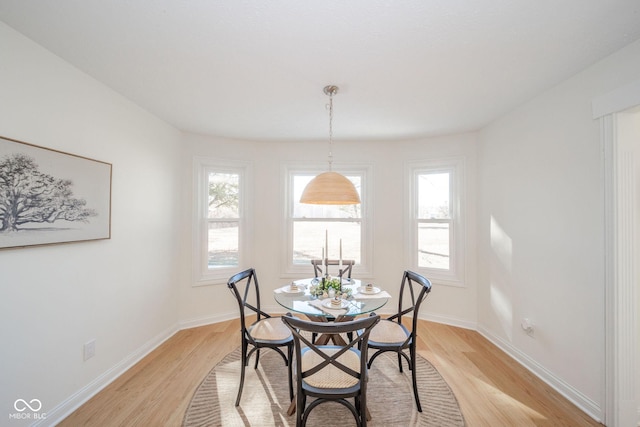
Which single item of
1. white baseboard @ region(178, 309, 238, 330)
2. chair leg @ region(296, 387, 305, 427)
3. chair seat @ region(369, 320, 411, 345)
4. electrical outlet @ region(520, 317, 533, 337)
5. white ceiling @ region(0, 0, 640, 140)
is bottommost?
white baseboard @ region(178, 309, 238, 330)

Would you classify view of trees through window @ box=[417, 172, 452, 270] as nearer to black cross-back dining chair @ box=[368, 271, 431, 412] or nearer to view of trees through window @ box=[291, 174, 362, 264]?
view of trees through window @ box=[291, 174, 362, 264]

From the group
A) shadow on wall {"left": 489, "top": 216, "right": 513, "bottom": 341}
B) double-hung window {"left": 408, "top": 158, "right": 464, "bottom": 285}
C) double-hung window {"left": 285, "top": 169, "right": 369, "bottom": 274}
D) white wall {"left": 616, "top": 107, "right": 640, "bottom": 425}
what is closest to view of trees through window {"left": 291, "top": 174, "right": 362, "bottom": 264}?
double-hung window {"left": 285, "top": 169, "right": 369, "bottom": 274}

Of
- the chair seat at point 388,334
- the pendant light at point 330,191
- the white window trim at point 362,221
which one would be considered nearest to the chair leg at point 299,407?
the chair seat at point 388,334

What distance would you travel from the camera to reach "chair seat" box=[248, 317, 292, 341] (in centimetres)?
220

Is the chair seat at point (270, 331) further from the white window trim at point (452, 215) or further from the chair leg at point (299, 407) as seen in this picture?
the white window trim at point (452, 215)

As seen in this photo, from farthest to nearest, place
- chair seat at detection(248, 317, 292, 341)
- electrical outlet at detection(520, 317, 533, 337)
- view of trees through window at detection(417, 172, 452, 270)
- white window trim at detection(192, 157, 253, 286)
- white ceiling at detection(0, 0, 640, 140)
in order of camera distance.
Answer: view of trees through window at detection(417, 172, 452, 270) < white window trim at detection(192, 157, 253, 286) < electrical outlet at detection(520, 317, 533, 337) < chair seat at detection(248, 317, 292, 341) < white ceiling at detection(0, 0, 640, 140)

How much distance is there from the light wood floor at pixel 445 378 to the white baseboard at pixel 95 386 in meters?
0.05

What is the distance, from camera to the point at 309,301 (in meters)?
2.23

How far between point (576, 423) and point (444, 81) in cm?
275

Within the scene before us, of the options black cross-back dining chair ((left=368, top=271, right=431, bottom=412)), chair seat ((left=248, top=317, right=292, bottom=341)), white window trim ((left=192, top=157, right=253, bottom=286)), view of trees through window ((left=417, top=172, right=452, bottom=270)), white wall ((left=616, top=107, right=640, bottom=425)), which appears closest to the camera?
white wall ((left=616, top=107, right=640, bottom=425))

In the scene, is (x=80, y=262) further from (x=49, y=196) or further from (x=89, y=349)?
(x=89, y=349)

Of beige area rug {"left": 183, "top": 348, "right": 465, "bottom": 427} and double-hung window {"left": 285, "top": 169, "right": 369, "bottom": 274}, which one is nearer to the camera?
beige area rug {"left": 183, "top": 348, "right": 465, "bottom": 427}

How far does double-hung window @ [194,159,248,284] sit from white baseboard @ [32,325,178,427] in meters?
0.92

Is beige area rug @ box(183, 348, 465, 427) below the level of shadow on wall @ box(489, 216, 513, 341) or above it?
below
